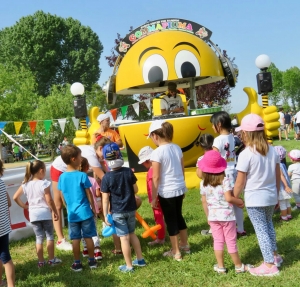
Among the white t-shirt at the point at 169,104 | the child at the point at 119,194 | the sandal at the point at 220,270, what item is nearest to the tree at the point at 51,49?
the white t-shirt at the point at 169,104

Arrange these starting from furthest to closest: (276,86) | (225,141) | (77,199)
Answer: (276,86)
(225,141)
(77,199)

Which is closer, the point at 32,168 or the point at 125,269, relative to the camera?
the point at 125,269

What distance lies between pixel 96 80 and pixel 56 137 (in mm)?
20938

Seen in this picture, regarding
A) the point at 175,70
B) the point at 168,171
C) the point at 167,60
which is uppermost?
the point at 167,60

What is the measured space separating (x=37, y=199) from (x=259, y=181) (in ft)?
8.63

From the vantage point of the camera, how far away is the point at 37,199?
180 inches

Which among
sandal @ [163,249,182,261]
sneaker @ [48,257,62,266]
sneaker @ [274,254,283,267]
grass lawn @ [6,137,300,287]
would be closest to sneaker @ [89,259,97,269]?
grass lawn @ [6,137,300,287]

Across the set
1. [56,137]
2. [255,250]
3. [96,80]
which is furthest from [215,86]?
[96,80]

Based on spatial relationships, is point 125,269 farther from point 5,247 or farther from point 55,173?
point 55,173

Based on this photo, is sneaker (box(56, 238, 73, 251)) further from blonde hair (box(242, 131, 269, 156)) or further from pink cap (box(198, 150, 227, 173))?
blonde hair (box(242, 131, 269, 156))

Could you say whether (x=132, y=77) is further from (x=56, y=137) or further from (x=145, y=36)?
(x=56, y=137)

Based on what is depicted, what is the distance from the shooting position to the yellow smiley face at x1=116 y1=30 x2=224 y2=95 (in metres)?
7.99

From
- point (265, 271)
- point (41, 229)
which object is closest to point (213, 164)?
point (265, 271)

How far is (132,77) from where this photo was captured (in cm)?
830
